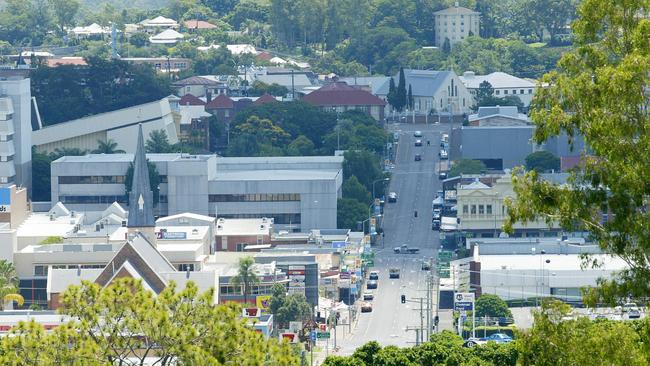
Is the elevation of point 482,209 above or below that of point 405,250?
above

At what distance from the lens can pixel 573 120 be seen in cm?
2475

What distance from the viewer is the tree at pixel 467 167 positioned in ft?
320

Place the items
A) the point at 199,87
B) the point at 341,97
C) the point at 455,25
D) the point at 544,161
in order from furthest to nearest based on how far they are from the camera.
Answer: the point at 455,25
the point at 199,87
the point at 341,97
the point at 544,161

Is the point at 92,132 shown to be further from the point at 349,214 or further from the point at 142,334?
the point at 142,334

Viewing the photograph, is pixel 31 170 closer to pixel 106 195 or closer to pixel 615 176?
pixel 106 195

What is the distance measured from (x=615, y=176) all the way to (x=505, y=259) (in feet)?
169

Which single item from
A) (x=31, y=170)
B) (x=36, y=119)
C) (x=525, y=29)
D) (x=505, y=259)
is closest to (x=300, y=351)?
(x=505, y=259)

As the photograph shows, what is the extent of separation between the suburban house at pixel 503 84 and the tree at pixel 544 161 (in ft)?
107

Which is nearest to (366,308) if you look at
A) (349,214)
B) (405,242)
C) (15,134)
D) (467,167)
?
(405,242)

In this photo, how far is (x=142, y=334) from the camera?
2572 cm

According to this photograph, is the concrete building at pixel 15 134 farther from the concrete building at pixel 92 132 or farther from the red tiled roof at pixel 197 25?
the red tiled roof at pixel 197 25

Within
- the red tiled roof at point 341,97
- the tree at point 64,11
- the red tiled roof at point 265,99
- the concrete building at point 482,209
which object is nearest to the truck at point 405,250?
the concrete building at point 482,209

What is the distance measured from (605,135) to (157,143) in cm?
7939

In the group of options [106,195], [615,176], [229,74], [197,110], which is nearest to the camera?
[615,176]
